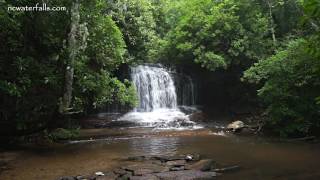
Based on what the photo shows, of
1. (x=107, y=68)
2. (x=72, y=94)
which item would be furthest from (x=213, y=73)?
(x=72, y=94)

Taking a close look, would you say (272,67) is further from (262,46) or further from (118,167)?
(118,167)

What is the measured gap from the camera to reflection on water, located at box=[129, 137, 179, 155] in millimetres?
13854

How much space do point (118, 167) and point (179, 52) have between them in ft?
55.7

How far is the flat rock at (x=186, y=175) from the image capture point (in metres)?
9.76

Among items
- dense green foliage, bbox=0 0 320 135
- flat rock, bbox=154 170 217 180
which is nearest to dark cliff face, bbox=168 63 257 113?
dense green foliage, bbox=0 0 320 135

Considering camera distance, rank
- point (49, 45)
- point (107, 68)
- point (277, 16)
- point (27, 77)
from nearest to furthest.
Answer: point (27, 77), point (49, 45), point (107, 68), point (277, 16)

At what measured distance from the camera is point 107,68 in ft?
56.5

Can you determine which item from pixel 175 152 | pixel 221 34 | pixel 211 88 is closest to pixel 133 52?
pixel 211 88

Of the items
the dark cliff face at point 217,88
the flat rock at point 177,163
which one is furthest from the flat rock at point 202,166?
the dark cliff face at point 217,88

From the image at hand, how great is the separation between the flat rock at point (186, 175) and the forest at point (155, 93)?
3 centimetres

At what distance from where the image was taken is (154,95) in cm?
2577

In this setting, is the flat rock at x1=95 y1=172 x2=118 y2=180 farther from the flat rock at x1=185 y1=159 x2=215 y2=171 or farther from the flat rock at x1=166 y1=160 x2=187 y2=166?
→ the flat rock at x1=185 y1=159 x2=215 y2=171

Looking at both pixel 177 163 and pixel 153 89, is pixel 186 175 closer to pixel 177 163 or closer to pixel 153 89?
pixel 177 163

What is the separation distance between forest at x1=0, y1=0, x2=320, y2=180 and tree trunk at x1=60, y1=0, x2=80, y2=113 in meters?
0.04
